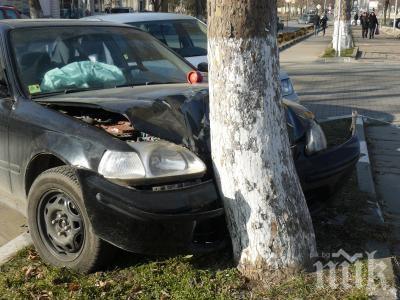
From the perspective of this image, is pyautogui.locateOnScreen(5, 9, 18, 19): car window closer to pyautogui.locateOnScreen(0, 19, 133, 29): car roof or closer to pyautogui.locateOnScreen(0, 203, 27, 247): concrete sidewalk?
pyautogui.locateOnScreen(0, 19, 133, 29): car roof

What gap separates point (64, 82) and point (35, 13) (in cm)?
1243

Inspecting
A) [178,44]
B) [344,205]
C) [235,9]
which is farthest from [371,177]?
[178,44]

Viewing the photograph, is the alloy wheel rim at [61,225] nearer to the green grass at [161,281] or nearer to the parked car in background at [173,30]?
→ the green grass at [161,281]

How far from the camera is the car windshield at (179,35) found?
8.70 metres

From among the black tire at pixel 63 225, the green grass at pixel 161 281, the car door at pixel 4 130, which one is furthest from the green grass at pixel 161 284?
the car door at pixel 4 130

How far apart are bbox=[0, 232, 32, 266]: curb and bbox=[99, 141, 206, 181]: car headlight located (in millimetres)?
1133

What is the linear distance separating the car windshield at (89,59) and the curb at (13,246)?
1.08 meters

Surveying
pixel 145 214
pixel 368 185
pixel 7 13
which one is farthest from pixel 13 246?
pixel 7 13

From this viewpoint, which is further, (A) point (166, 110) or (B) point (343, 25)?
(B) point (343, 25)

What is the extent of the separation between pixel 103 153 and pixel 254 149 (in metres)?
0.90

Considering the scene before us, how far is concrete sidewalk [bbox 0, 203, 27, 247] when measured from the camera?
14.3 feet

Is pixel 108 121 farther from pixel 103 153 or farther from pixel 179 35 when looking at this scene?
pixel 179 35

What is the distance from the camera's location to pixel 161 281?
133 inches

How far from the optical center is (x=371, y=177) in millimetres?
5660
